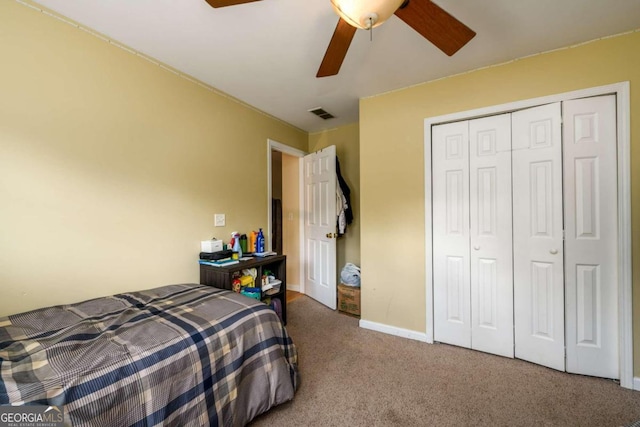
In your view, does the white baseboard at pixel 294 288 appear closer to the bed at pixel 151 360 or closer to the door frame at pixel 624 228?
the bed at pixel 151 360

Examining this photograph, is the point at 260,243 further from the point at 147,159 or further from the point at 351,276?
the point at 147,159

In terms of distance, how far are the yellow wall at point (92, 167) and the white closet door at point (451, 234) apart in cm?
212

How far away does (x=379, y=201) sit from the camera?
2588mm

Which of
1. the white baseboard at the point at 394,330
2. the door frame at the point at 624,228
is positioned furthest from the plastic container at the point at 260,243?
the door frame at the point at 624,228

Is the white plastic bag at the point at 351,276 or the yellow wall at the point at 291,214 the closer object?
the white plastic bag at the point at 351,276

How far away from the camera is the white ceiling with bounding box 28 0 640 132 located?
1479mm

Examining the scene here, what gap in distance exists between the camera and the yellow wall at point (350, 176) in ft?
11.3

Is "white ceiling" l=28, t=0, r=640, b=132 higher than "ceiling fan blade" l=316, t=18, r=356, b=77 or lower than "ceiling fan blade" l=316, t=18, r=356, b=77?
higher

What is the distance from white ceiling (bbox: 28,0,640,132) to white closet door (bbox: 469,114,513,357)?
58 cm

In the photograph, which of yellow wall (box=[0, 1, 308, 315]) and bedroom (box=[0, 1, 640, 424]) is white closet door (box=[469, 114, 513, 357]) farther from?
yellow wall (box=[0, 1, 308, 315])

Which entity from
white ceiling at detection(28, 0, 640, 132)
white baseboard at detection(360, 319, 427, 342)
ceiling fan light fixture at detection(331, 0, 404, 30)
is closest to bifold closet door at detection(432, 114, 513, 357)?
white baseboard at detection(360, 319, 427, 342)

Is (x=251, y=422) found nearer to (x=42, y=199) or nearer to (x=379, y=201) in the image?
(x=42, y=199)

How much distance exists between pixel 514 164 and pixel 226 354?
246 cm

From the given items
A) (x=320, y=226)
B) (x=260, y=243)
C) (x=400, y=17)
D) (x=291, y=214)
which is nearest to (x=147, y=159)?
(x=260, y=243)
